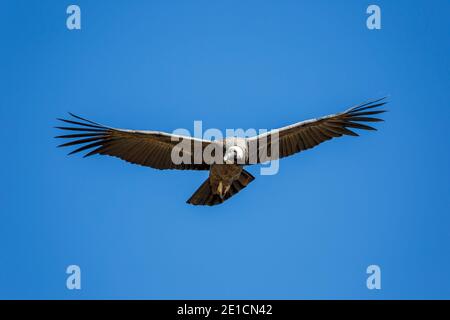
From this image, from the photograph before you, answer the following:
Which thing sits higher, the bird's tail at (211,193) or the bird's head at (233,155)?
the bird's head at (233,155)

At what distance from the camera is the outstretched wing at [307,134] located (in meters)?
14.2

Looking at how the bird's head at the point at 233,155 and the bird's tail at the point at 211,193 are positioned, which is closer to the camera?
the bird's head at the point at 233,155

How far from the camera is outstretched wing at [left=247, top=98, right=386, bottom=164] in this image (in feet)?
46.8

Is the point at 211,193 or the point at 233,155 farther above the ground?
the point at 233,155

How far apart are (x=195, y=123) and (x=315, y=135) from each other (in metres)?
2.25

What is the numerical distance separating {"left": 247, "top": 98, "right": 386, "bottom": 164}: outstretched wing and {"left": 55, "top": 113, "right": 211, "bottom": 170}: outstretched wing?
3.31 ft

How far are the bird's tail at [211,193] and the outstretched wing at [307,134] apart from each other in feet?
1.09

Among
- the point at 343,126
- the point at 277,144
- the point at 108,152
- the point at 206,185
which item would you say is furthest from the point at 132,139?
the point at 343,126

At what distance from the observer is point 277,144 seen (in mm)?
14539

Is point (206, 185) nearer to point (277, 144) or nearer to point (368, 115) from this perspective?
point (277, 144)

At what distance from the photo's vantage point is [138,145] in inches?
565

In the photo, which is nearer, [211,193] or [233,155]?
[233,155]

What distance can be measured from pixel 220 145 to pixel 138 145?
60.8 inches

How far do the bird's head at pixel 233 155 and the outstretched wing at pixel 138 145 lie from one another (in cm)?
56
